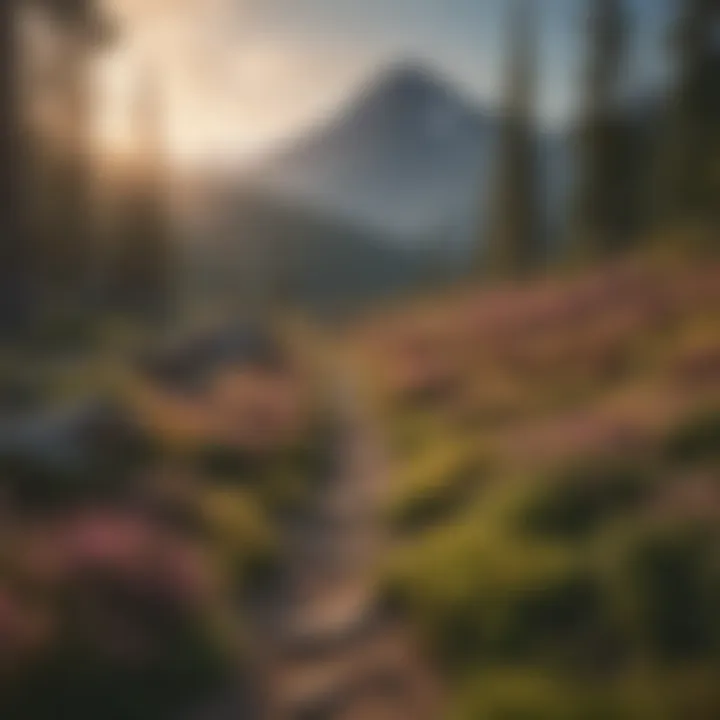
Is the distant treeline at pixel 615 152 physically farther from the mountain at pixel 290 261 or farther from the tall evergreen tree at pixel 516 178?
the mountain at pixel 290 261

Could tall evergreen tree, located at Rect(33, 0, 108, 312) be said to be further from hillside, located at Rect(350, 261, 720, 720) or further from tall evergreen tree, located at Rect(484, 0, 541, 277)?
tall evergreen tree, located at Rect(484, 0, 541, 277)

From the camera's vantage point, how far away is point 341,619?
253 cm

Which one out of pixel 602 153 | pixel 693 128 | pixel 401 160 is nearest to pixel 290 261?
pixel 401 160

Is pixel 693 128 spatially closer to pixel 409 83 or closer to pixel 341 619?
pixel 409 83

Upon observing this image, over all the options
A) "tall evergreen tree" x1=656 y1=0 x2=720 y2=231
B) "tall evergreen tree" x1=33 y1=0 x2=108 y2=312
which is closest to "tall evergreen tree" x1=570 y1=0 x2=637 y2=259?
"tall evergreen tree" x1=656 y1=0 x2=720 y2=231

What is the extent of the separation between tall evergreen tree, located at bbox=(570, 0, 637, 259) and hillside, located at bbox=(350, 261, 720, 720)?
0.11 meters

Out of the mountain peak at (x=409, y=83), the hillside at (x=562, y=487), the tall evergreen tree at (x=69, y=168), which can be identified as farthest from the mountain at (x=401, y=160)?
the tall evergreen tree at (x=69, y=168)

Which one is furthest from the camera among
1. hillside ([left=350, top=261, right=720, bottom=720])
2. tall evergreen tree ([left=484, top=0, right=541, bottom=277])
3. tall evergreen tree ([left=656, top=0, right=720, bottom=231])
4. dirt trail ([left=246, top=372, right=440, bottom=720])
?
tall evergreen tree ([left=484, top=0, right=541, bottom=277])

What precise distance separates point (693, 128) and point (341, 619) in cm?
166

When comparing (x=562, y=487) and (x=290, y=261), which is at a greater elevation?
(x=290, y=261)

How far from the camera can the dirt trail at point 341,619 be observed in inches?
92.4

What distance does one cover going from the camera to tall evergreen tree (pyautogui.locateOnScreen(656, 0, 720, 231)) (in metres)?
2.57

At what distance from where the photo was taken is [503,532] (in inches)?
93.8

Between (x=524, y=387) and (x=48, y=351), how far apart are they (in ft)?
4.36
